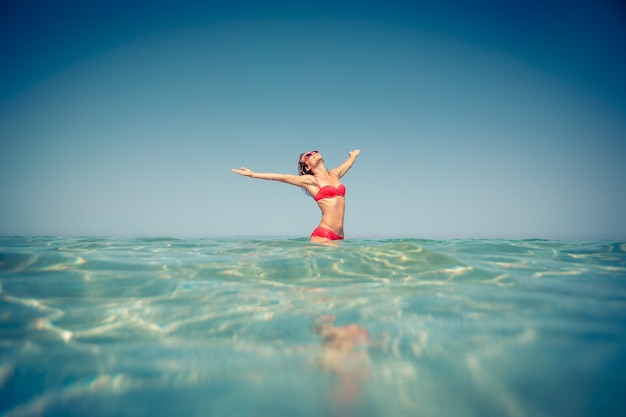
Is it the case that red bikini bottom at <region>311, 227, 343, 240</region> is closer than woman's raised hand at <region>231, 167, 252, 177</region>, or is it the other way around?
woman's raised hand at <region>231, 167, 252, 177</region>

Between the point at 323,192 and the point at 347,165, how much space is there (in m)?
1.73

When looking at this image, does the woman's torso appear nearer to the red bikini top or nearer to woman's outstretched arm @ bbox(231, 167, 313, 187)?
the red bikini top

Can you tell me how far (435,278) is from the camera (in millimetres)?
4180

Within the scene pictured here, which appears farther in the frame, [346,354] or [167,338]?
[167,338]

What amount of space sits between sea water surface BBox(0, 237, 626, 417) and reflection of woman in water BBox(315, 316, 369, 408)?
11mm

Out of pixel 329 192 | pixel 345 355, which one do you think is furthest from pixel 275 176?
pixel 345 355

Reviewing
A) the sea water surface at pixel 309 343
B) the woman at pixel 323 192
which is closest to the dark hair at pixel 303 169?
the woman at pixel 323 192

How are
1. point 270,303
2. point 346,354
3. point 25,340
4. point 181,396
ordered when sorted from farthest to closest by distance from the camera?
point 270,303
point 25,340
point 346,354
point 181,396

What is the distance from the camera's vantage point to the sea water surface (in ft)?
5.36

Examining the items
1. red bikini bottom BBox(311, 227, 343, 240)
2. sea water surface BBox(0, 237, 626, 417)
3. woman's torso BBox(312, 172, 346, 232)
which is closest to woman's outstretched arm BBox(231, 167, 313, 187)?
woman's torso BBox(312, 172, 346, 232)

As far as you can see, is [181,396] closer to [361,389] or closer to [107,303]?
[361,389]

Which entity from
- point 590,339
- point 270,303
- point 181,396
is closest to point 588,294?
point 590,339

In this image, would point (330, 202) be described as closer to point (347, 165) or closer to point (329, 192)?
point (329, 192)

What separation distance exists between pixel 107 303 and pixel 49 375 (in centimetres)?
146
